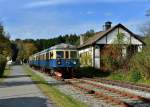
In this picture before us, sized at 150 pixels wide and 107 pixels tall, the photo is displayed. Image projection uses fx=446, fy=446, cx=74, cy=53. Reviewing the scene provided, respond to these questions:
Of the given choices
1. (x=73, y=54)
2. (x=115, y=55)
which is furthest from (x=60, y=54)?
(x=115, y=55)

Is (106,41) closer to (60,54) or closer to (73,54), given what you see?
(73,54)

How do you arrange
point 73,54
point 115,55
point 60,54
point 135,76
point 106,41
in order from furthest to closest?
1. point 106,41
2. point 115,55
3. point 73,54
4. point 60,54
5. point 135,76

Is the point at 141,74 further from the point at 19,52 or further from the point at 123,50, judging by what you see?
the point at 19,52

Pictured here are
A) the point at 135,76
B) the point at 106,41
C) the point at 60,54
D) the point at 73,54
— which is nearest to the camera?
the point at 135,76

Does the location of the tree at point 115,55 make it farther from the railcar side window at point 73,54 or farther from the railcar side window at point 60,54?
the railcar side window at point 60,54

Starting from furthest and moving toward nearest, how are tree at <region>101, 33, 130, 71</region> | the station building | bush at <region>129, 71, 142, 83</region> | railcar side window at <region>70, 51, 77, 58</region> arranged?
the station building, tree at <region>101, 33, 130, 71</region>, railcar side window at <region>70, 51, 77, 58</region>, bush at <region>129, 71, 142, 83</region>

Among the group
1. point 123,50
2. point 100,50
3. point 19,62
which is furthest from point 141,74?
point 19,62

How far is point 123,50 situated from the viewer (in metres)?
50.6

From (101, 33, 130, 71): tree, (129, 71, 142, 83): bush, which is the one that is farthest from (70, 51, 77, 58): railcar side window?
(129, 71, 142, 83): bush

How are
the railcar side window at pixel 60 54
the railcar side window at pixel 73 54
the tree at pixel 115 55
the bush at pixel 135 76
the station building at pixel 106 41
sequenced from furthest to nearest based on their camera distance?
the station building at pixel 106 41, the tree at pixel 115 55, the railcar side window at pixel 73 54, the railcar side window at pixel 60 54, the bush at pixel 135 76

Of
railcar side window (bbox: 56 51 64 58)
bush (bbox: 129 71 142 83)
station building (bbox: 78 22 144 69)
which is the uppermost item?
station building (bbox: 78 22 144 69)

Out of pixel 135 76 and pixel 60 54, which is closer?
pixel 135 76

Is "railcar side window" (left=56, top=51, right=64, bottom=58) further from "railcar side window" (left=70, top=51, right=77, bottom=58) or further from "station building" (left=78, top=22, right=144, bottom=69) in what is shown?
"station building" (left=78, top=22, right=144, bottom=69)

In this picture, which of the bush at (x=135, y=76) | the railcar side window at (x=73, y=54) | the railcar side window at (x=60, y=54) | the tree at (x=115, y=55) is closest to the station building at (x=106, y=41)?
the tree at (x=115, y=55)
